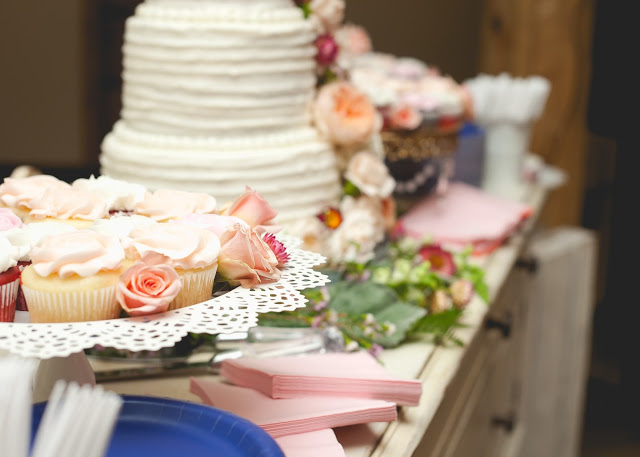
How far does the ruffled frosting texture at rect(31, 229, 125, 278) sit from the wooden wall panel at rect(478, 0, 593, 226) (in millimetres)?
2768

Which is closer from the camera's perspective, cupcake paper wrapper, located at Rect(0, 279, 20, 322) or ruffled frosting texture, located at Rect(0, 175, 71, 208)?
cupcake paper wrapper, located at Rect(0, 279, 20, 322)

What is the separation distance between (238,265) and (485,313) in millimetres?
792

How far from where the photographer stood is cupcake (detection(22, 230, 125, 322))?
0.66 meters

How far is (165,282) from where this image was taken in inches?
26.1

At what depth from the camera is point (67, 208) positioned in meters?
0.77

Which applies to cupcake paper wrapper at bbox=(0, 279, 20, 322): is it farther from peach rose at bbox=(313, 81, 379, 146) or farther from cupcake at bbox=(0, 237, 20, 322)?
peach rose at bbox=(313, 81, 379, 146)

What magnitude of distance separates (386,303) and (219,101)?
38 cm

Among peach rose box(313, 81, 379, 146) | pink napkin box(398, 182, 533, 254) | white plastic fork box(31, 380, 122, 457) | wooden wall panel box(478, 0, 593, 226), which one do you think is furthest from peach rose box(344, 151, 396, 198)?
wooden wall panel box(478, 0, 593, 226)

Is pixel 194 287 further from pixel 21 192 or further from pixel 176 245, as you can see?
pixel 21 192

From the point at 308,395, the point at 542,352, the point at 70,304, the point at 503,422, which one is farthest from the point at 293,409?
the point at 542,352

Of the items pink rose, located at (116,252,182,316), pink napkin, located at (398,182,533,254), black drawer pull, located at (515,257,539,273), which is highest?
pink rose, located at (116,252,182,316)

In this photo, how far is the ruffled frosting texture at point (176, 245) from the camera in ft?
2.24

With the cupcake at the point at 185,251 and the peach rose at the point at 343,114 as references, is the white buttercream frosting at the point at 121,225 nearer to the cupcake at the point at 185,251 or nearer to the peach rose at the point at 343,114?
the cupcake at the point at 185,251

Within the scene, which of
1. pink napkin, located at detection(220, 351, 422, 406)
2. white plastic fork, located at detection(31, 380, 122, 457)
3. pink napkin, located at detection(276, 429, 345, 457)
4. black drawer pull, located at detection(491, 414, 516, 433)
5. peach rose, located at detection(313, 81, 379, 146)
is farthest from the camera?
black drawer pull, located at detection(491, 414, 516, 433)
